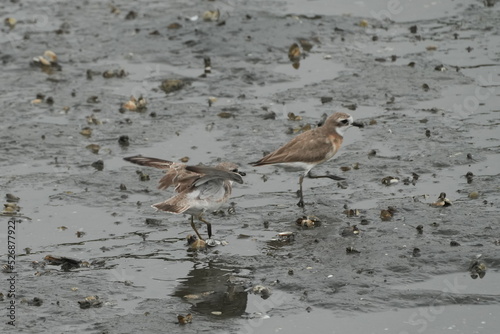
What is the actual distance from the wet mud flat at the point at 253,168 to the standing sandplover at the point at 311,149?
0.42m

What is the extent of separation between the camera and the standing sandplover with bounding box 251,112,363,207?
41.2 ft

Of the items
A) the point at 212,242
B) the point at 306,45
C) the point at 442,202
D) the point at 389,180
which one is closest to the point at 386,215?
the point at 442,202

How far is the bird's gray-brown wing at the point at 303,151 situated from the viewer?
12531 millimetres

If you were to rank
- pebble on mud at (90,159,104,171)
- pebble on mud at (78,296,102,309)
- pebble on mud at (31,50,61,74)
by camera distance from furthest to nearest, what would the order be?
pebble on mud at (31,50,61,74)
pebble on mud at (90,159,104,171)
pebble on mud at (78,296,102,309)

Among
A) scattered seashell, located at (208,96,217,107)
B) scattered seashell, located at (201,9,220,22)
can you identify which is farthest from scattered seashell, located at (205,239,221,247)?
scattered seashell, located at (201,9,220,22)

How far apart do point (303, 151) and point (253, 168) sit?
4.08ft

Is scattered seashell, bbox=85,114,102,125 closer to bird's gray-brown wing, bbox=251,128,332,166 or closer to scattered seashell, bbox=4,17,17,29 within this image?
bird's gray-brown wing, bbox=251,128,332,166

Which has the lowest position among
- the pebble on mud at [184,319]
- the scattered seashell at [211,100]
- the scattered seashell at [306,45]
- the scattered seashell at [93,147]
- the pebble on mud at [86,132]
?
the pebble on mud at [184,319]

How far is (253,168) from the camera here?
13.7 metres

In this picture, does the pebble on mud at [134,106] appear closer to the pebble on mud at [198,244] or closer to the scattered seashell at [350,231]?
the pebble on mud at [198,244]

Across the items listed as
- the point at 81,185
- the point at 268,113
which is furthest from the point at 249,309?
the point at 268,113

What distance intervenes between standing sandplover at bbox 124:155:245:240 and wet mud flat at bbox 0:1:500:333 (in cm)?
51

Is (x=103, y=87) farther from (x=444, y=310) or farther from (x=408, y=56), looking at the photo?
(x=444, y=310)

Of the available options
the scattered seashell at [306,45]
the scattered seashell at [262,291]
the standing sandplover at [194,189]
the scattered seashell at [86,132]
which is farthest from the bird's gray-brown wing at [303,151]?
the scattered seashell at [306,45]
